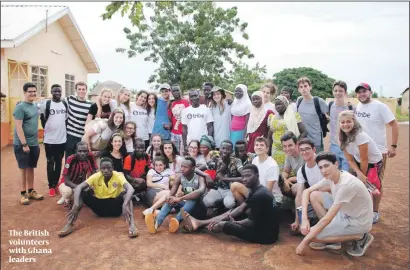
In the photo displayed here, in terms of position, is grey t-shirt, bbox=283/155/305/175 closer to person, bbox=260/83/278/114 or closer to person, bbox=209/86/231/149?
Result: person, bbox=260/83/278/114

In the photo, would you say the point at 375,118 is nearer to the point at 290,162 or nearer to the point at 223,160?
the point at 290,162

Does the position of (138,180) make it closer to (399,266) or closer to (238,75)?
(399,266)

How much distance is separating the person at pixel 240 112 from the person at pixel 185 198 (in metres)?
1.28

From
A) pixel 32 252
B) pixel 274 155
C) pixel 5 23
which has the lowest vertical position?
pixel 32 252

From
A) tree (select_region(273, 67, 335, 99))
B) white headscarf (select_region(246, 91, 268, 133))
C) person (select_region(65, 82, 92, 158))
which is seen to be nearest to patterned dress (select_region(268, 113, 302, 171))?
white headscarf (select_region(246, 91, 268, 133))

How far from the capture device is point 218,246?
4.21m

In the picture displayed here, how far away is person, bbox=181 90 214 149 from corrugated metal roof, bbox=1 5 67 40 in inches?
343

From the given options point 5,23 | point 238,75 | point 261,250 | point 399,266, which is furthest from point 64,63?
point 399,266

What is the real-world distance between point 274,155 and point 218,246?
5.34 ft

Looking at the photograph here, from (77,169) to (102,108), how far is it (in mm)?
1193

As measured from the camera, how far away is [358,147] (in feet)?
14.3

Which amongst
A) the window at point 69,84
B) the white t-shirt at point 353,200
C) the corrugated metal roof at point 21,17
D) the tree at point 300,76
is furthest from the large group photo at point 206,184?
the tree at point 300,76

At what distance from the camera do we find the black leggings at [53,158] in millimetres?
5918

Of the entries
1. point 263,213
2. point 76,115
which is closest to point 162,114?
point 76,115
